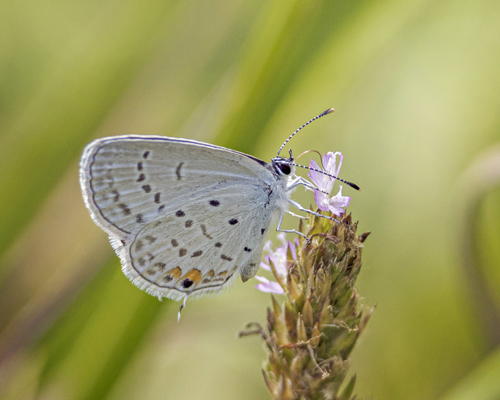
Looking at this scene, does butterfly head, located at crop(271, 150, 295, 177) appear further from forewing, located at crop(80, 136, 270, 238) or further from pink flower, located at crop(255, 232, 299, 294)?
pink flower, located at crop(255, 232, 299, 294)

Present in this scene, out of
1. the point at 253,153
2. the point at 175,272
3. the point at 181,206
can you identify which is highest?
the point at 253,153

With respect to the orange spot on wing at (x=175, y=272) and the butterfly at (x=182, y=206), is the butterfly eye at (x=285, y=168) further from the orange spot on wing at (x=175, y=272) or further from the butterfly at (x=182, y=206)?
the orange spot on wing at (x=175, y=272)

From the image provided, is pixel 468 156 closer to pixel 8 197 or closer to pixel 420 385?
pixel 420 385

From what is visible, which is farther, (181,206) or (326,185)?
(181,206)

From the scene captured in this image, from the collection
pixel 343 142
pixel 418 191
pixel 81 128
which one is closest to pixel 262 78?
pixel 343 142

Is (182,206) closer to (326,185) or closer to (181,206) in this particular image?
(181,206)

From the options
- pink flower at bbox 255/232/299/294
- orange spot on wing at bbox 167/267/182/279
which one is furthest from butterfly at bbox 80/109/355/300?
pink flower at bbox 255/232/299/294

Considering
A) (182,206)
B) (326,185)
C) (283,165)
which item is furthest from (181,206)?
(326,185)
